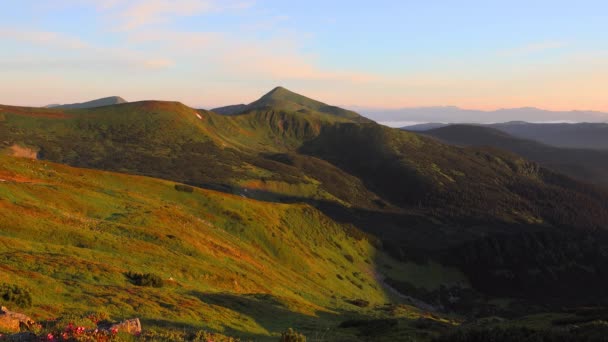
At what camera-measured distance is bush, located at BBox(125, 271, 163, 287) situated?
35.2m

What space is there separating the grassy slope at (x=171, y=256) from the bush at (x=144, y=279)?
75 cm

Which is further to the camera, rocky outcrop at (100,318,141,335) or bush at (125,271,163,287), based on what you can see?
bush at (125,271,163,287)

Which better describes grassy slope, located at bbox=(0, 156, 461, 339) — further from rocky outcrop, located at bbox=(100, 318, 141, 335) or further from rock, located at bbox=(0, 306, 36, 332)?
rocky outcrop, located at bbox=(100, 318, 141, 335)

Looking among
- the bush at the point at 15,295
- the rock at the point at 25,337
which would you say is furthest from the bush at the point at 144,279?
the rock at the point at 25,337

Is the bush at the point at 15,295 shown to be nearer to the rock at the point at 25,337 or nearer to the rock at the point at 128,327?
the rock at the point at 128,327

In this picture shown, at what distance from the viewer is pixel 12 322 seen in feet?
59.1

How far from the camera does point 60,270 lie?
3178 cm

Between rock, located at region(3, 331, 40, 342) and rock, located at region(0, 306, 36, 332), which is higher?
rock, located at region(3, 331, 40, 342)

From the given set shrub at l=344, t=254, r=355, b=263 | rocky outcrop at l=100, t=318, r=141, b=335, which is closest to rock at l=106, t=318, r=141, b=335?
rocky outcrop at l=100, t=318, r=141, b=335

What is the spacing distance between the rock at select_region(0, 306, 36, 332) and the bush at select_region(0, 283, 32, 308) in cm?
439

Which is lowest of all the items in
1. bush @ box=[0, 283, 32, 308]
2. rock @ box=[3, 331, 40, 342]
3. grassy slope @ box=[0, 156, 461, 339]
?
grassy slope @ box=[0, 156, 461, 339]

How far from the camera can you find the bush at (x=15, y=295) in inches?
894

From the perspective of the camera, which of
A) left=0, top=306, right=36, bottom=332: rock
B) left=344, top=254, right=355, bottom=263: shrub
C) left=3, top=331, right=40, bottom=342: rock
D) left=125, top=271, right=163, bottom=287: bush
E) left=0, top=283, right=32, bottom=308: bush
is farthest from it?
left=344, top=254, right=355, bottom=263: shrub

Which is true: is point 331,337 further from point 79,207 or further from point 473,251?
point 473,251
